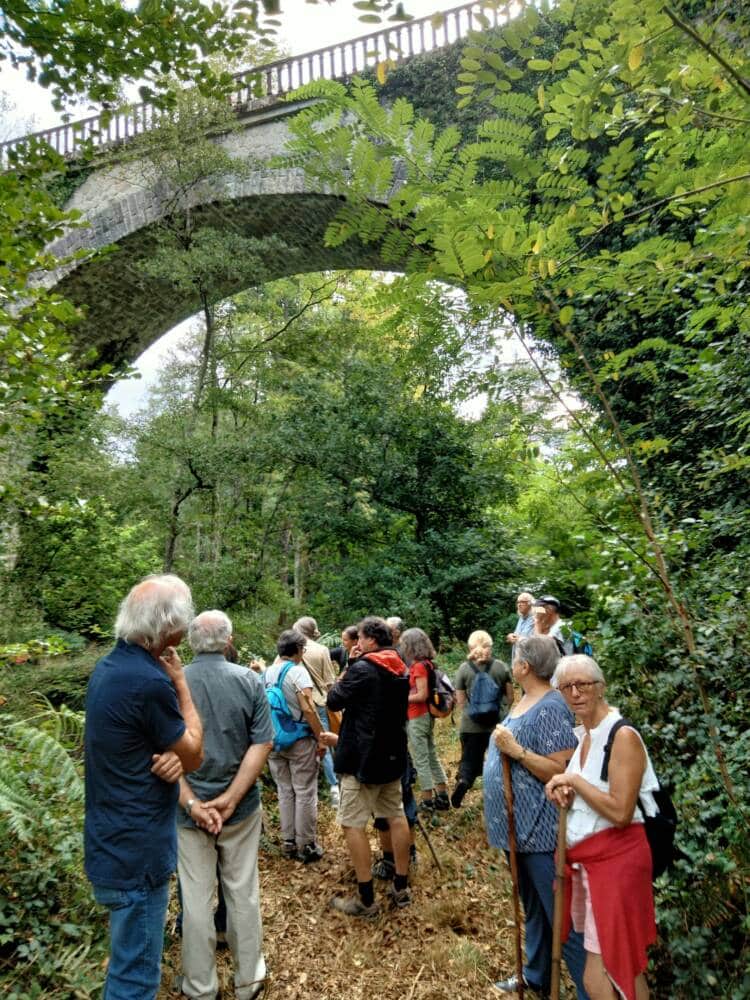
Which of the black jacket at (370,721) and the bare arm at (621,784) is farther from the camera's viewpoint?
the black jacket at (370,721)

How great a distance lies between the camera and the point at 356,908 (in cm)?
403

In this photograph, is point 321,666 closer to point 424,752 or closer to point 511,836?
point 424,752

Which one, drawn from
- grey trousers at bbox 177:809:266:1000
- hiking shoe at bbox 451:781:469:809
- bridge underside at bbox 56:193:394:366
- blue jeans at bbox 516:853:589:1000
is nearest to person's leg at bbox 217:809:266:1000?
grey trousers at bbox 177:809:266:1000

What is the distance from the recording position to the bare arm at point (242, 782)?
10.0 feet

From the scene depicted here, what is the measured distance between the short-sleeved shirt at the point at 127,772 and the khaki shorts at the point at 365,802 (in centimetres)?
181

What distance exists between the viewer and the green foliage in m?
2.78

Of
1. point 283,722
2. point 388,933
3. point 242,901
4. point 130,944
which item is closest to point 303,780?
point 283,722

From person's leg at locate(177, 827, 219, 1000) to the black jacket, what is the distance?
1.03m

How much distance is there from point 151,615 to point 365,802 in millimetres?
2305

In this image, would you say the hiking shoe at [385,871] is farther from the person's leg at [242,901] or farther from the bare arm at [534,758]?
the bare arm at [534,758]

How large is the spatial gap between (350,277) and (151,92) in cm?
1405

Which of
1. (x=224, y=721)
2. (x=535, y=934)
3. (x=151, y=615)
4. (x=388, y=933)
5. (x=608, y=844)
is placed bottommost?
(x=388, y=933)

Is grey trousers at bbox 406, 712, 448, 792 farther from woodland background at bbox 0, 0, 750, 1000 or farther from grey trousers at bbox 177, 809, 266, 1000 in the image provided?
grey trousers at bbox 177, 809, 266, 1000

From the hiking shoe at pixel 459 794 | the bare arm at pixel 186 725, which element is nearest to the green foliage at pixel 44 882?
the bare arm at pixel 186 725
